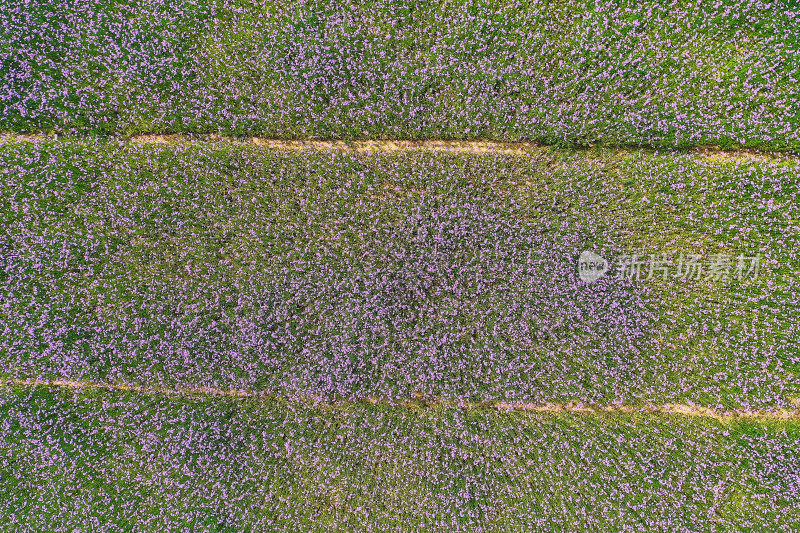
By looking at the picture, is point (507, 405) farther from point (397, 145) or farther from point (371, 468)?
point (397, 145)

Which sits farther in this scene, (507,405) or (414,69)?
(507,405)

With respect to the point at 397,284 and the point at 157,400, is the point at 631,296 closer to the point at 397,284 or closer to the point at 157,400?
the point at 397,284

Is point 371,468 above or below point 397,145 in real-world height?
below

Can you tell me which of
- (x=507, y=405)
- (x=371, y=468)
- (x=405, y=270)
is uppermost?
(x=405, y=270)

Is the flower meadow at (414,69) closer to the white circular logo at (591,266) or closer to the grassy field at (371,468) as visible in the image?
the white circular logo at (591,266)

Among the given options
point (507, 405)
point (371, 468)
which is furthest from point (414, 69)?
point (371, 468)

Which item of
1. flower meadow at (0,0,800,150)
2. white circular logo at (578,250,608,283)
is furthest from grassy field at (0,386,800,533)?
flower meadow at (0,0,800,150)

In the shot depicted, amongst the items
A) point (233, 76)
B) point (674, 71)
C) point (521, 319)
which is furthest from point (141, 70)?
point (674, 71)
